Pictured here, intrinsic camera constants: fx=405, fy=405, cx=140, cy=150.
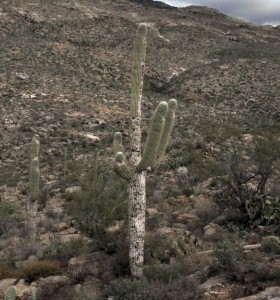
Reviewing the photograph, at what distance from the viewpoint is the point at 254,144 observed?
19375 mm

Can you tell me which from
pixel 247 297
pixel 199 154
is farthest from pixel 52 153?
pixel 247 297

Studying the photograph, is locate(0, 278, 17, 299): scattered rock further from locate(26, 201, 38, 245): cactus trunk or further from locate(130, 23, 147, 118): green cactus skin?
locate(130, 23, 147, 118): green cactus skin

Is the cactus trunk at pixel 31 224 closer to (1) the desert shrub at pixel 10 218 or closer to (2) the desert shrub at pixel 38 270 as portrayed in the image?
(1) the desert shrub at pixel 10 218

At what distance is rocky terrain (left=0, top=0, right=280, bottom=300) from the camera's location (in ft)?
24.2

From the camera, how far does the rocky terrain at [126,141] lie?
7391 mm

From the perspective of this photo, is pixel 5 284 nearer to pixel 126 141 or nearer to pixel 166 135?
pixel 166 135

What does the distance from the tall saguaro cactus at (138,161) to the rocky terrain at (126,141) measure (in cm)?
51

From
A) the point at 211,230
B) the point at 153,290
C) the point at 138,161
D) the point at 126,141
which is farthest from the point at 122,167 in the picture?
the point at 126,141

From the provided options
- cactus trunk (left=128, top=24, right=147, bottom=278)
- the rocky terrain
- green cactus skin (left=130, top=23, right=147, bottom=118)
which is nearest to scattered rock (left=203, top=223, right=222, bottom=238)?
the rocky terrain

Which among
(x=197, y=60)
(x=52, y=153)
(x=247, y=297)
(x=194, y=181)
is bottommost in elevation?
(x=52, y=153)

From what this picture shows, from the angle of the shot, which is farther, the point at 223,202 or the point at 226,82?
the point at 226,82

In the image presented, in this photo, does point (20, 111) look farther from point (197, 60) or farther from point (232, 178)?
point (197, 60)

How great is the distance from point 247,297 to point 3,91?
2438 cm

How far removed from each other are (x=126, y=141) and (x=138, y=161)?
550 inches
